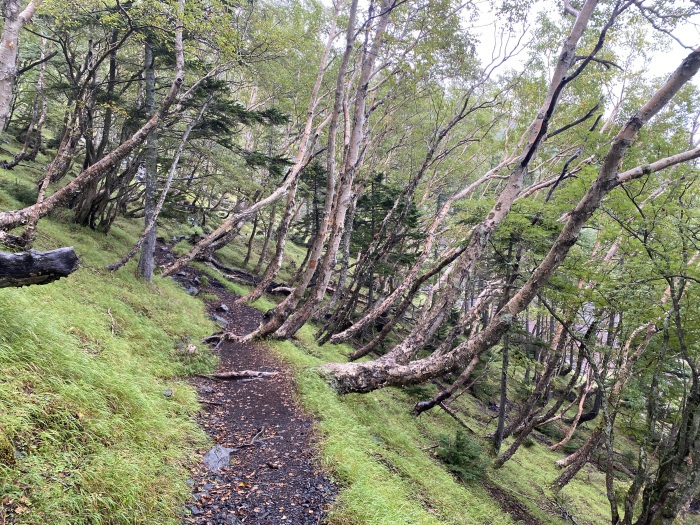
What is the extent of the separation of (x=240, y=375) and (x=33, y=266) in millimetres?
4985

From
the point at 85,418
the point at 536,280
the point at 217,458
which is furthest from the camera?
the point at 536,280

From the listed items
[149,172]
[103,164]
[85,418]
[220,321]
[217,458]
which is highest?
[149,172]

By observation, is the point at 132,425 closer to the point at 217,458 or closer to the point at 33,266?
the point at 217,458

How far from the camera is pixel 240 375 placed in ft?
26.5

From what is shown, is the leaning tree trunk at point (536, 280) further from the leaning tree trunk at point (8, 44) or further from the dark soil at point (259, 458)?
the leaning tree trunk at point (8, 44)

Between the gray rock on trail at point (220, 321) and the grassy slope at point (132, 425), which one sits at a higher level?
the grassy slope at point (132, 425)

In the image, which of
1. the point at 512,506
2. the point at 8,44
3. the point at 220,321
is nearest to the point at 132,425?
the point at 8,44

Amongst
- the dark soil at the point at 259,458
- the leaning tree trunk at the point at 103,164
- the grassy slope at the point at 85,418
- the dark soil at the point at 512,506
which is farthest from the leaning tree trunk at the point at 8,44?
the dark soil at the point at 512,506

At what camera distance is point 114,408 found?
427 centimetres

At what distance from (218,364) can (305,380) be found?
233 centimetres

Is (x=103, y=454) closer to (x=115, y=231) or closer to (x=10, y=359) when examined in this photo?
(x=10, y=359)

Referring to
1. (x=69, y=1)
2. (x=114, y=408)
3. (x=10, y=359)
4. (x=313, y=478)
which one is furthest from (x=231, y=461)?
(x=69, y=1)

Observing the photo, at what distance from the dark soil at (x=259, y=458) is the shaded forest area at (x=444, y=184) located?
61.1 inches

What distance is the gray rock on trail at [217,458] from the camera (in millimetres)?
4605
